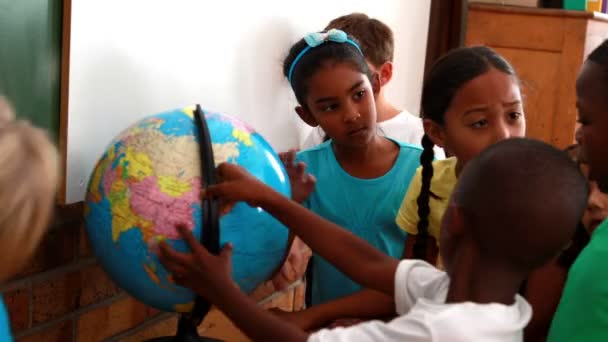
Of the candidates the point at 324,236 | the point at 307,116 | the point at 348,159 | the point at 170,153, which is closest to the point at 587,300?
the point at 324,236

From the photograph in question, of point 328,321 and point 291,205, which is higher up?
point 291,205

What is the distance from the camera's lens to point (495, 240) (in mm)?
1316

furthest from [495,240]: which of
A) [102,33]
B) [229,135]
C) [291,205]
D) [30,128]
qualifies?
[102,33]

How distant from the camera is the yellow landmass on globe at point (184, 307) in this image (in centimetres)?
170

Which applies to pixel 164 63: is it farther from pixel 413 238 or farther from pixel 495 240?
pixel 495 240

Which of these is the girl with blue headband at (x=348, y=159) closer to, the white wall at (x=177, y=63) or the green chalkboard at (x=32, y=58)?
the white wall at (x=177, y=63)

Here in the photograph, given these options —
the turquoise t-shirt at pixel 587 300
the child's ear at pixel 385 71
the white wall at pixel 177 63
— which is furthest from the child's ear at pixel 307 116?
the turquoise t-shirt at pixel 587 300

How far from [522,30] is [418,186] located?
2757 millimetres

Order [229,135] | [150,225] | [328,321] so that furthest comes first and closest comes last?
1. [328,321]
2. [229,135]
3. [150,225]

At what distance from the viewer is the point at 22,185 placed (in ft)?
3.92

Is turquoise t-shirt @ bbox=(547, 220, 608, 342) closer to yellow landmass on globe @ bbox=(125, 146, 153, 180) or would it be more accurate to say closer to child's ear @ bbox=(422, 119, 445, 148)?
child's ear @ bbox=(422, 119, 445, 148)

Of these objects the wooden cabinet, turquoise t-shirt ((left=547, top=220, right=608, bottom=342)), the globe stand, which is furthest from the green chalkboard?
the wooden cabinet

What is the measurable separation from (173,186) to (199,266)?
0.18 meters

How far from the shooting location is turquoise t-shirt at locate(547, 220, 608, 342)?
1458 mm
